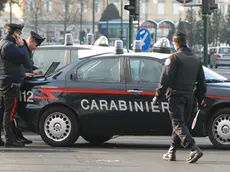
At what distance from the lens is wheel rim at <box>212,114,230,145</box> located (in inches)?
374

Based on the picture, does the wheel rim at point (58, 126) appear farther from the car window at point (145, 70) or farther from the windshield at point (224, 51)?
the windshield at point (224, 51)

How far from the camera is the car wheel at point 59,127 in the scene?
9617 mm

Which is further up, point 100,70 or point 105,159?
point 100,70

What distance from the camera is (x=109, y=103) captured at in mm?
9547

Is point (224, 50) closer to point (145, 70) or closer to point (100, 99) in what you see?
point (145, 70)

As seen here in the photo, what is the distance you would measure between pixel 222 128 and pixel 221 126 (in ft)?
0.11

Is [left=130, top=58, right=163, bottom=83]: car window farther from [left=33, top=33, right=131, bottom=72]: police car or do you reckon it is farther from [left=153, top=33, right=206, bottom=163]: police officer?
[left=33, top=33, right=131, bottom=72]: police car

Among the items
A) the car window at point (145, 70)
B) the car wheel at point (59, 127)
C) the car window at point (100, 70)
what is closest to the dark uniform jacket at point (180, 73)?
the car window at point (145, 70)

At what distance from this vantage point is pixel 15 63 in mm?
9500

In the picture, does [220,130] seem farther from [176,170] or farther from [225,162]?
[176,170]

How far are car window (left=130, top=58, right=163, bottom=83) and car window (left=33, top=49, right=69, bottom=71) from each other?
3432 mm

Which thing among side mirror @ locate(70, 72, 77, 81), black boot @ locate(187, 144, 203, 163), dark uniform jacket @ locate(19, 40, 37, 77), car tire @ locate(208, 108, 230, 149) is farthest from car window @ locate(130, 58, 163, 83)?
black boot @ locate(187, 144, 203, 163)

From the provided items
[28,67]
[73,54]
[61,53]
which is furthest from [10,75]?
[61,53]

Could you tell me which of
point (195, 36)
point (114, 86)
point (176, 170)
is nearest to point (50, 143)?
point (114, 86)
